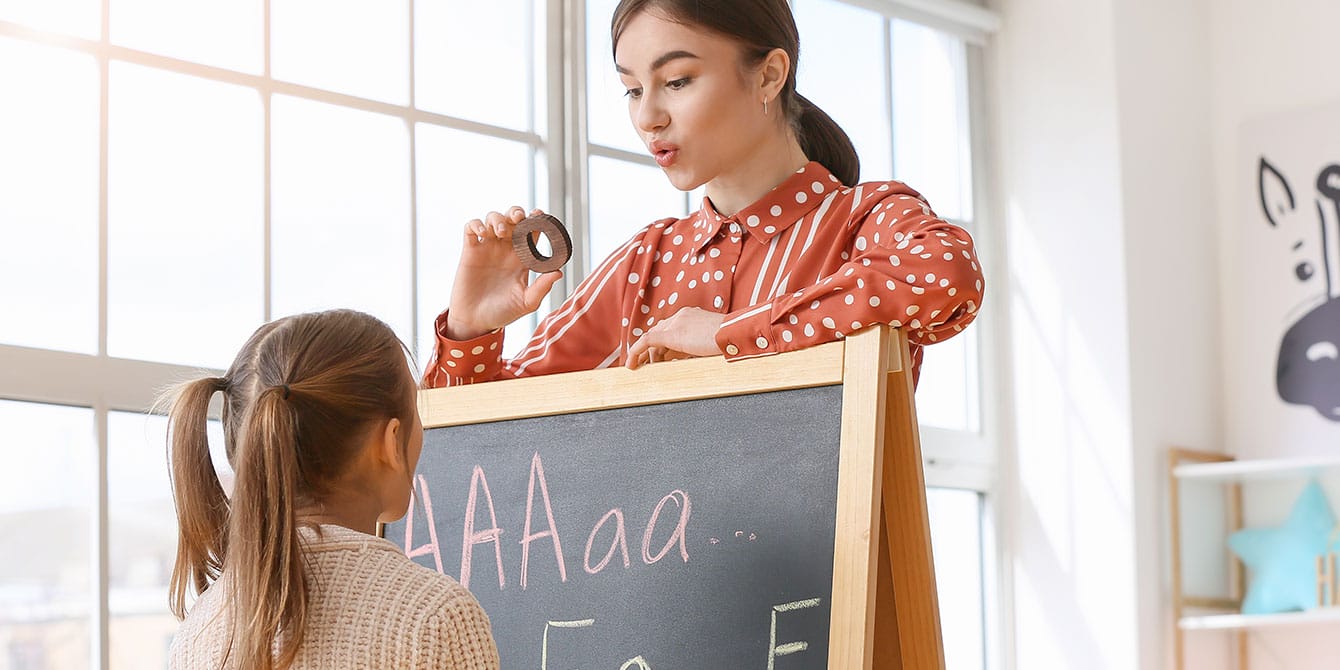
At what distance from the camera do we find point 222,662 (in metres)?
1.17

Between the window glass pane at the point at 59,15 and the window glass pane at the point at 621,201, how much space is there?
90 cm

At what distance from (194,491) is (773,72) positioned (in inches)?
26.9

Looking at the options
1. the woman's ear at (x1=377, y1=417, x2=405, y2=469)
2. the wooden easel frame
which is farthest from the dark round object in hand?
the woman's ear at (x1=377, y1=417, x2=405, y2=469)

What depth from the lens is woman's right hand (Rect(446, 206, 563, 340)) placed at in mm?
1636

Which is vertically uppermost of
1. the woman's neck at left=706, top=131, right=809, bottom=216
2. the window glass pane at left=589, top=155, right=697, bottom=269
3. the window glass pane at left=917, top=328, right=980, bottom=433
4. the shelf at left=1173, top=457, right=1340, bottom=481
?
the window glass pane at left=589, top=155, right=697, bottom=269

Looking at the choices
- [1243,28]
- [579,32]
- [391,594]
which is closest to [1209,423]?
[1243,28]

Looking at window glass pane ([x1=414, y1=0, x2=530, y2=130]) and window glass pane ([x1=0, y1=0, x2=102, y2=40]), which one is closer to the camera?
window glass pane ([x1=0, y1=0, x2=102, y2=40])

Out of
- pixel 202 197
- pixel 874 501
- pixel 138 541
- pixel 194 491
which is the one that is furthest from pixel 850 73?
pixel 194 491

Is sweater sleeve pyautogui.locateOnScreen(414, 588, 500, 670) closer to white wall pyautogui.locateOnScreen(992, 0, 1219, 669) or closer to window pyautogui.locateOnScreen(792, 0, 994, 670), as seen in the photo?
window pyautogui.locateOnScreen(792, 0, 994, 670)

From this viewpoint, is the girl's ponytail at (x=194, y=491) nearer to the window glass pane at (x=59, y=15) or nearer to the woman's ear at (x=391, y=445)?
the woman's ear at (x=391, y=445)

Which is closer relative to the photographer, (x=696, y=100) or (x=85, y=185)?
(x=696, y=100)

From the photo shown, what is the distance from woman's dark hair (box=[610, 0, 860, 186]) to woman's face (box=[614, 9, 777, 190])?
1 centimetres

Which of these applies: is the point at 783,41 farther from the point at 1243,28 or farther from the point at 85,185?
the point at 1243,28

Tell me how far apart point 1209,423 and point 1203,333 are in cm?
20
